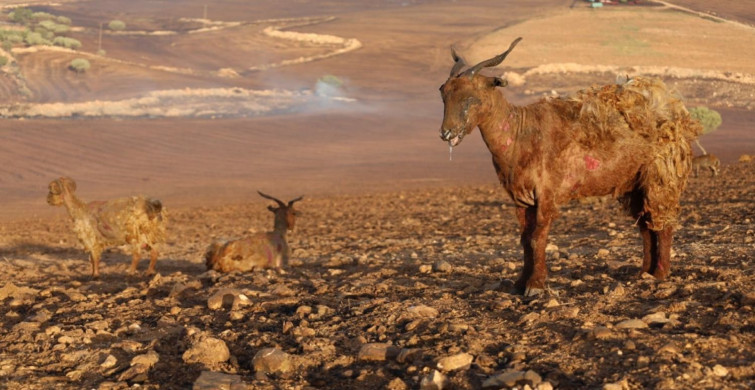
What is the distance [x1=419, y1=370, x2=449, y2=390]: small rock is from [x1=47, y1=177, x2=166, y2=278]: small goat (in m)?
8.36

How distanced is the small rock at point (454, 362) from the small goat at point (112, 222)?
8.19m

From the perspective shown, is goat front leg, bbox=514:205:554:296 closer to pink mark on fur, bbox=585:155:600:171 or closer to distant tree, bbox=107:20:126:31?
pink mark on fur, bbox=585:155:600:171

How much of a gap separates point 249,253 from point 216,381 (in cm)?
690

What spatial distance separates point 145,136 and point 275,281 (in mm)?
34285

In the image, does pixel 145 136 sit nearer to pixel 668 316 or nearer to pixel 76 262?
pixel 76 262

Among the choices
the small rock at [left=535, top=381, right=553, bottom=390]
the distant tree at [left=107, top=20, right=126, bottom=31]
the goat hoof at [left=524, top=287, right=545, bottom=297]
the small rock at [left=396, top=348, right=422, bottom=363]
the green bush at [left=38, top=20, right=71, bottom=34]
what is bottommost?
the small rock at [left=396, top=348, right=422, bottom=363]

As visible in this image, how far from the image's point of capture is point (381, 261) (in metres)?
12.1

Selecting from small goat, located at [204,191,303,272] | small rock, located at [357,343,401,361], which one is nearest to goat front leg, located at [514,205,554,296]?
small rock, located at [357,343,401,361]

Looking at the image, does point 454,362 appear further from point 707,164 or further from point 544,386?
point 707,164

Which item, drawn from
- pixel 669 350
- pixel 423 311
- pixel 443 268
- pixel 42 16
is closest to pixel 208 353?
pixel 423 311

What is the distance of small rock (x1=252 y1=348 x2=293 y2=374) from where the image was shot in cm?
630

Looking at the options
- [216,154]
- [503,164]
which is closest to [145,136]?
Answer: [216,154]

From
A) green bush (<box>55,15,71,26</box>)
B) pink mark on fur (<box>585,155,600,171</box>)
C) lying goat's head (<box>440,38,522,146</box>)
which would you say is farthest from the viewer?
green bush (<box>55,15,71,26</box>)

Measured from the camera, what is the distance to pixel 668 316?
680cm
